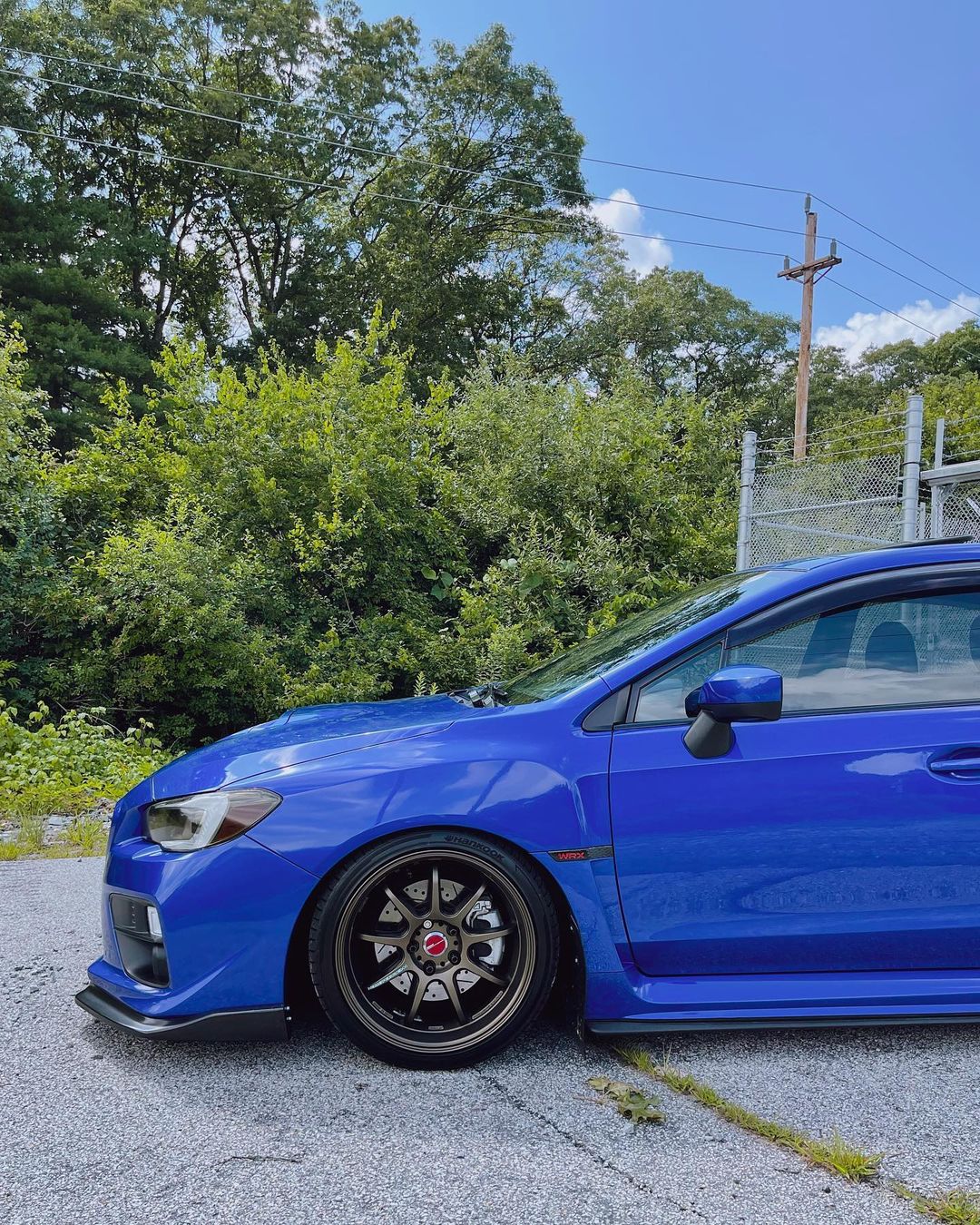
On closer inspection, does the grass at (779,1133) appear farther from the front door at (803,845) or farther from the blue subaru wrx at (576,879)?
the front door at (803,845)

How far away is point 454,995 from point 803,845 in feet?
3.58

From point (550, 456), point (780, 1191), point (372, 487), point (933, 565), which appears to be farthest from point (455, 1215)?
point (550, 456)

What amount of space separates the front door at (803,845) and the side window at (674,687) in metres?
0.03

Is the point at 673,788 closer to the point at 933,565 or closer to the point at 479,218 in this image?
the point at 933,565

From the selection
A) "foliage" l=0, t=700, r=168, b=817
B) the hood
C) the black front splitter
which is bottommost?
"foliage" l=0, t=700, r=168, b=817

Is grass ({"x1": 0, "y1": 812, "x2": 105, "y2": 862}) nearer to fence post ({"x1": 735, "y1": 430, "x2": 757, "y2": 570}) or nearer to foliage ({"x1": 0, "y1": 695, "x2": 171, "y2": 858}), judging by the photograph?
foliage ({"x1": 0, "y1": 695, "x2": 171, "y2": 858})

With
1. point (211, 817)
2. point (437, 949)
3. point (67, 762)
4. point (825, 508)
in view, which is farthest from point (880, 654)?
point (825, 508)

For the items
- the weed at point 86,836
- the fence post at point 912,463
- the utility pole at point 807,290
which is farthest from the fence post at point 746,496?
the utility pole at point 807,290

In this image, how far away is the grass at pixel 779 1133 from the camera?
2121 mm

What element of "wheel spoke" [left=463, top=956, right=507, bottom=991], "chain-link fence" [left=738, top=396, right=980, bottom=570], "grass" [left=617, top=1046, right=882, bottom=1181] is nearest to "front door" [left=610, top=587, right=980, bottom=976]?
"grass" [left=617, top=1046, right=882, bottom=1181]

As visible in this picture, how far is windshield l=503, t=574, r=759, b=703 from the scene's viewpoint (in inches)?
118

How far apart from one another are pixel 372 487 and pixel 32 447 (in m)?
3.78

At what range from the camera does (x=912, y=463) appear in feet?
28.0

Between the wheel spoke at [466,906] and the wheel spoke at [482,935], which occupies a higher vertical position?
the wheel spoke at [466,906]
